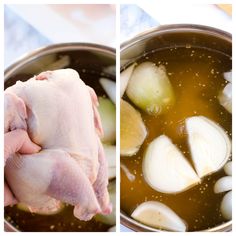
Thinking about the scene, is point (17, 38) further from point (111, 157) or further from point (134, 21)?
point (111, 157)

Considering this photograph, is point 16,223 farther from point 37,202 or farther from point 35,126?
point 35,126

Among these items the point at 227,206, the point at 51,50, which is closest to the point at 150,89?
the point at 51,50

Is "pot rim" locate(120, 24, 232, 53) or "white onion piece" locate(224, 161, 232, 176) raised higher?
"pot rim" locate(120, 24, 232, 53)

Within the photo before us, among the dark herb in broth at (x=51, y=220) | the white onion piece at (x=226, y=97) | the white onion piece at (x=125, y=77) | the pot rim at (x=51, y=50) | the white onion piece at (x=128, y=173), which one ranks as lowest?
the dark herb in broth at (x=51, y=220)

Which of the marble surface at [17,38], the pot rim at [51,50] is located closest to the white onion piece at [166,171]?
the pot rim at [51,50]

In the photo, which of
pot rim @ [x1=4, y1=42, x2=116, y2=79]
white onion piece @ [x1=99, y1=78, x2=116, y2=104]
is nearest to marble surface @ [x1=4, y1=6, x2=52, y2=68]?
pot rim @ [x1=4, y1=42, x2=116, y2=79]

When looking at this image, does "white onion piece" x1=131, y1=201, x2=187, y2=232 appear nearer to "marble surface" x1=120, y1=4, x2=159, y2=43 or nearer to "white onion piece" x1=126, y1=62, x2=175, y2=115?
"white onion piece" x1=126, y1=62, x2=175, y2=115

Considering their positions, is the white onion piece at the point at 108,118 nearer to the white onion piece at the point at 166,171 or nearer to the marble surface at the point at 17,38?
the white onion piece at the point at 166,171
